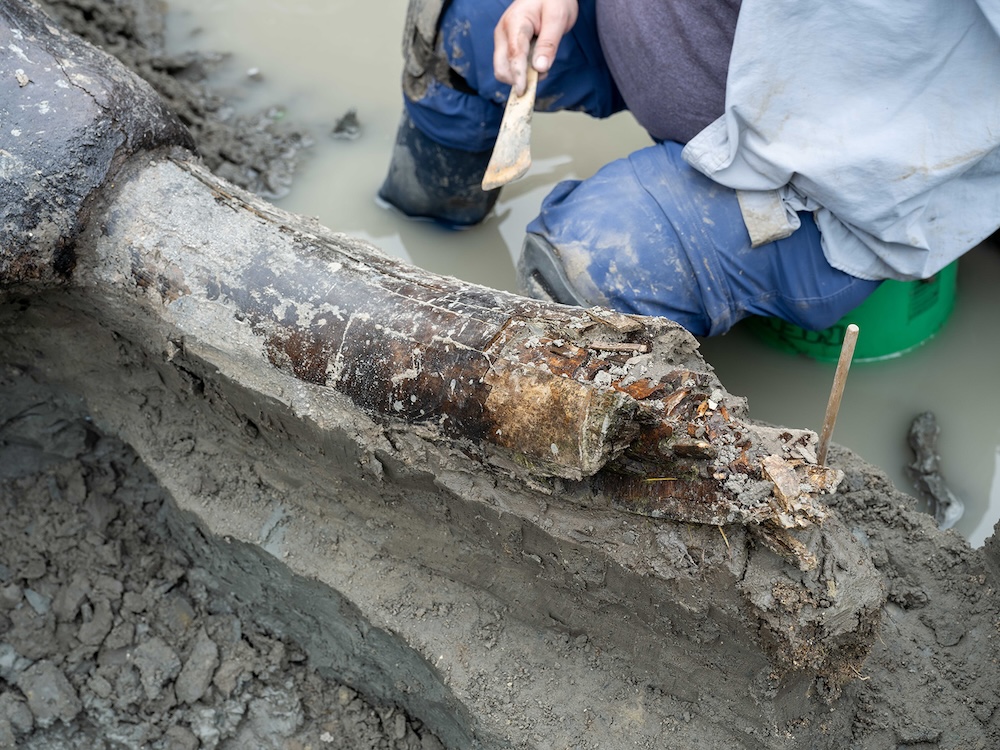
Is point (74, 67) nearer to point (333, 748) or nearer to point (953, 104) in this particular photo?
point (333, 748)

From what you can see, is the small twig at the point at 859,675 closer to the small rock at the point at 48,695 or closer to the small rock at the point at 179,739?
the small rock at the point at 179,739

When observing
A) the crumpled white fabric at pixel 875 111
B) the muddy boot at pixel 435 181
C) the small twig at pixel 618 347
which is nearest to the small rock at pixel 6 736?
the small twig at pixel 618 347

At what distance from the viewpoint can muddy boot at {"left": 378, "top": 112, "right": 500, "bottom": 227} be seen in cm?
271

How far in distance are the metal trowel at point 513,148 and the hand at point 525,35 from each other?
0.06 metres

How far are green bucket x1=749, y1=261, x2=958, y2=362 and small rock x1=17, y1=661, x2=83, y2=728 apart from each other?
6.31ft

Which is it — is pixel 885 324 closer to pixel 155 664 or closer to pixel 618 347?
pixel 618 347

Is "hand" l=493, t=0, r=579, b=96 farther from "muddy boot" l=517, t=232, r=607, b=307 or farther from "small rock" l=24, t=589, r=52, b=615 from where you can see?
"small rock" l=24, t=589, r=52, b=615

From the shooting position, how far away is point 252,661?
203 centimetres

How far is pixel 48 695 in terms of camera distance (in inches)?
77.6

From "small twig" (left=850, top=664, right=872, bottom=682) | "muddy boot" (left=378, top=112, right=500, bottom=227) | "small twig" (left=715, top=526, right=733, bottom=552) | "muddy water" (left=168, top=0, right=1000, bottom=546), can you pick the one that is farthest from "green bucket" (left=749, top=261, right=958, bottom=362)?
"small twig" (left=715, top=526, right=733, bottom=552)

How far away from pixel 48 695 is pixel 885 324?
7.20 ft

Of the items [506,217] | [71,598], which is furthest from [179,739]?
[506,217]

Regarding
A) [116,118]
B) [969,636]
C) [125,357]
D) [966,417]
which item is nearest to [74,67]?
[116,118]

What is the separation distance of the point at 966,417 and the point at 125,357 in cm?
209
